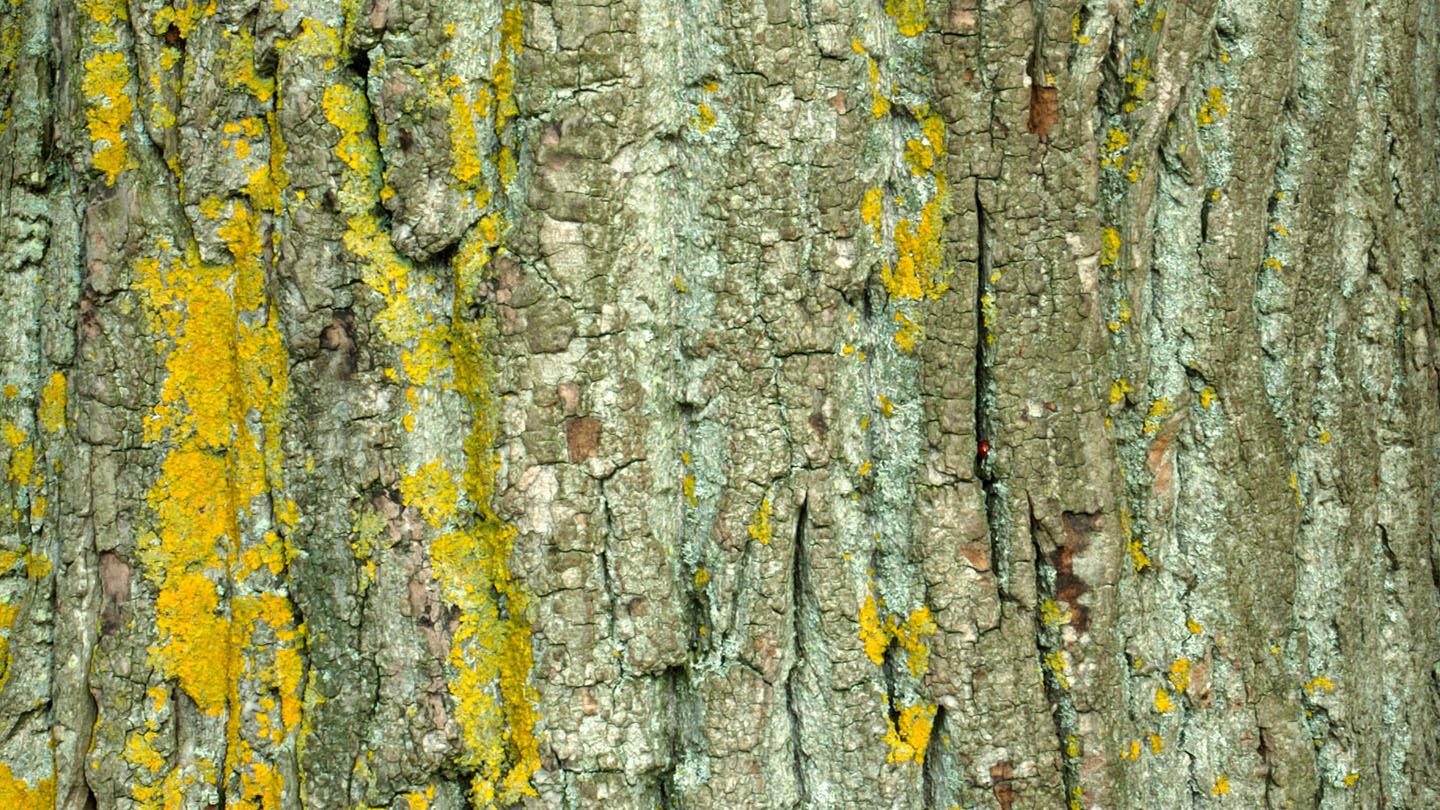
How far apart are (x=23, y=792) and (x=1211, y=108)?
7.53 ft

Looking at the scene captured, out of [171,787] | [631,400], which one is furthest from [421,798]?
[631,400]

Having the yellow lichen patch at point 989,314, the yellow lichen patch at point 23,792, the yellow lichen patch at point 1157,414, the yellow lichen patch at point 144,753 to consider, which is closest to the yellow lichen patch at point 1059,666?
the yellow lichen patch at point 1157,414

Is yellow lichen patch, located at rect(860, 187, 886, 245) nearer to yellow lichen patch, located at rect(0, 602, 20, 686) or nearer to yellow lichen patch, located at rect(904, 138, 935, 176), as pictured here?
yellow lichen patch, located at rect(904, 138, 935, 176)

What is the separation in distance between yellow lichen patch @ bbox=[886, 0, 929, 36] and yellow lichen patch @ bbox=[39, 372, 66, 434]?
58.7 inches

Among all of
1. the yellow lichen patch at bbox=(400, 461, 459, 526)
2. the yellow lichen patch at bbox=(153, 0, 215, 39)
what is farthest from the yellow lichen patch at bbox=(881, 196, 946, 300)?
the yellow lichen patch at bbox=(153, 0, 215, 39)

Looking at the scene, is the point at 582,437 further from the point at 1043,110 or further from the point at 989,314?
the point at 1043,110

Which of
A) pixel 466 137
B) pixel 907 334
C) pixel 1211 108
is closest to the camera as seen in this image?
pixel 466 137

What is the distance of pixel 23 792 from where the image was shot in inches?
73.9

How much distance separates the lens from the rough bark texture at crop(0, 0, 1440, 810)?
1695mm

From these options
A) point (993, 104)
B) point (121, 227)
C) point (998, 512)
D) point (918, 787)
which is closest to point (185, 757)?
point (121, 227)

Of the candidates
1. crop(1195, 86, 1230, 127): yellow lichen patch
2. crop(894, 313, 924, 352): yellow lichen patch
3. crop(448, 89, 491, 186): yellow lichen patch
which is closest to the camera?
crop(448, 89, 491, 186): yellow lichen patch

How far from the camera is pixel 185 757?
1.82 metres

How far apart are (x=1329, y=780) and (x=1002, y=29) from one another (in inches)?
57.1

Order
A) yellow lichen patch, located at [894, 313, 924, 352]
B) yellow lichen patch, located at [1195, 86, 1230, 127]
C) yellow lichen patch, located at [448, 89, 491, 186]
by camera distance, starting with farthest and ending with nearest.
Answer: yellow lichen patch, located at [1195, 86, 1230, 127], yellow lichen patch, located at [894, 313, 924, 352], yellow lichen patch, located at [448, 89, 491, 186]
